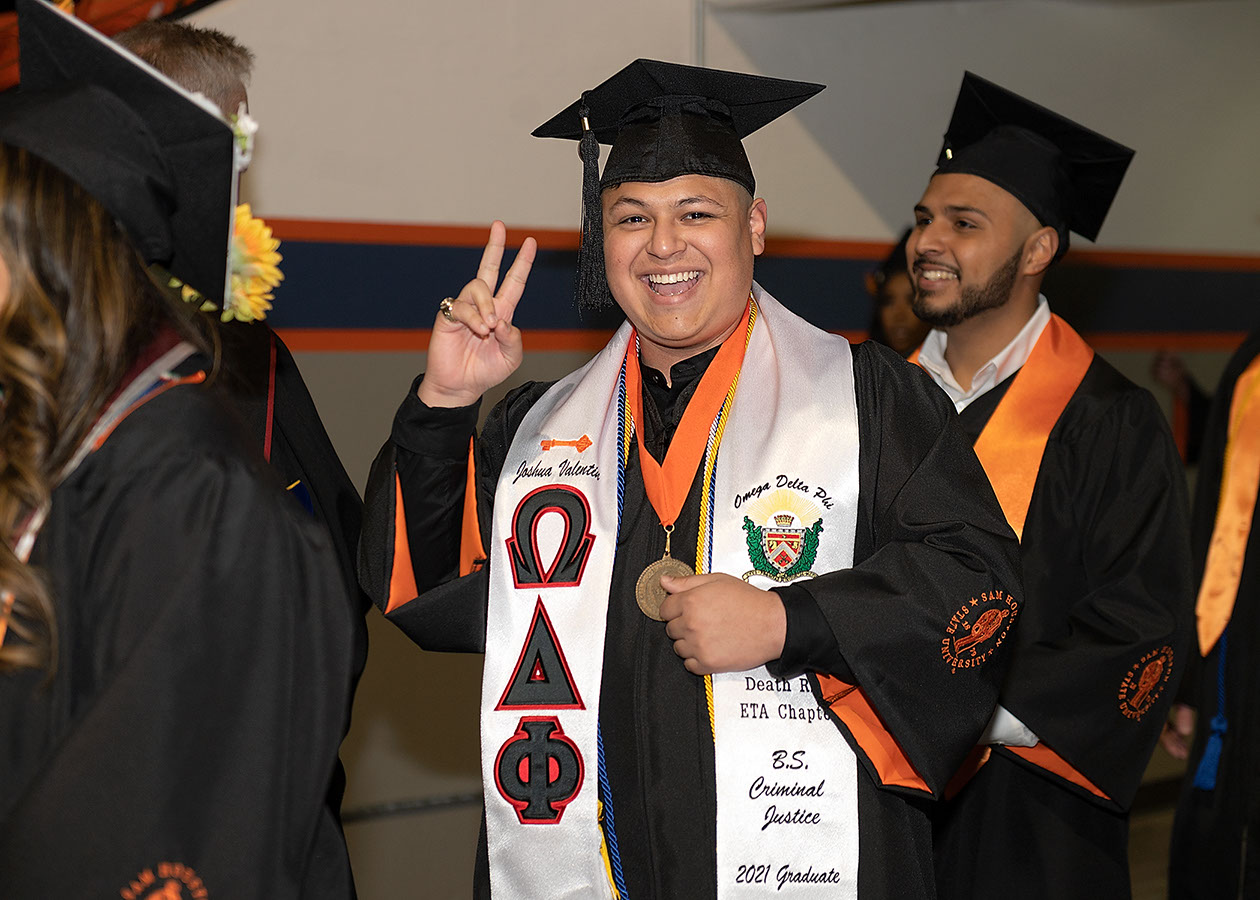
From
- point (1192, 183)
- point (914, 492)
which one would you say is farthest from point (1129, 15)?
point (914, 492)

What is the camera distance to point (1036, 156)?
3584mm

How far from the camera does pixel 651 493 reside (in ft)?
7.43

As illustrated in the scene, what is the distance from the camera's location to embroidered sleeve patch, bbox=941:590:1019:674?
205 cm

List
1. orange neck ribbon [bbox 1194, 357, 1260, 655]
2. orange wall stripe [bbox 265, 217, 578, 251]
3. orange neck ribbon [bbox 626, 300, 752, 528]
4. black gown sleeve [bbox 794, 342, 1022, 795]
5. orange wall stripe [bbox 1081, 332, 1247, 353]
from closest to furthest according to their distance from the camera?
black gown sleeve [bbox 794, 342, 1022, 795]
orange neck ribbon [bbox 626, 300, 752, 528]
orange neck ribbon [bbox 1194, 357, 1260, 655]
orange wall stripe [bbox 265, 217, 578, 251]
orange wall stripe [bbox 1081, 332, 1247, 353]

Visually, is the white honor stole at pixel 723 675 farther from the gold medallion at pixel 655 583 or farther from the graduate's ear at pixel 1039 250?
the graduate's ear at pixel 1039 250

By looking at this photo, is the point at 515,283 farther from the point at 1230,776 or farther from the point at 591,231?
the point at 1230,776

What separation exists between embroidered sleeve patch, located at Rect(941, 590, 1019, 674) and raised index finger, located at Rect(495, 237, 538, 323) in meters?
0.93

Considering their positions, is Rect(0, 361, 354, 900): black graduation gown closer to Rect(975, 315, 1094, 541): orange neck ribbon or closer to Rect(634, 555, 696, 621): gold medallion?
Rect(634, 555, 696, 621): gold medallion

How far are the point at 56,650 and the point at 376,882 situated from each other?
3024 mm

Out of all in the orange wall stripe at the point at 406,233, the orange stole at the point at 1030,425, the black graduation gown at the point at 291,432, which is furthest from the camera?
the orange wall stripe at the point at 406,233

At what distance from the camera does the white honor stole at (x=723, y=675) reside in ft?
6.93

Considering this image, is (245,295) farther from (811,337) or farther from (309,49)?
(309,49)

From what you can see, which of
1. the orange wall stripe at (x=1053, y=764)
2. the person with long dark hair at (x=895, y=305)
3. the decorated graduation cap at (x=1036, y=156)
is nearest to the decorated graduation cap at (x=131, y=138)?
the orange wall stripe at (x=1053, y=764)

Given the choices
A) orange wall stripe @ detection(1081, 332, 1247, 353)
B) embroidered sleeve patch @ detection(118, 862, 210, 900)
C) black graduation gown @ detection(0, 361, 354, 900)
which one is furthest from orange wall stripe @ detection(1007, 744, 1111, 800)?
orange wall stripe @ detection(1081, 332, 1247, 353)
